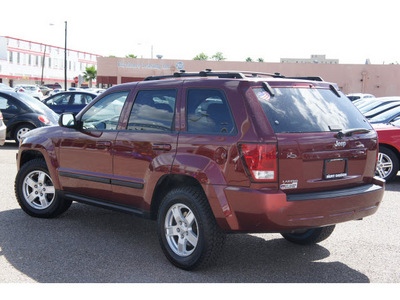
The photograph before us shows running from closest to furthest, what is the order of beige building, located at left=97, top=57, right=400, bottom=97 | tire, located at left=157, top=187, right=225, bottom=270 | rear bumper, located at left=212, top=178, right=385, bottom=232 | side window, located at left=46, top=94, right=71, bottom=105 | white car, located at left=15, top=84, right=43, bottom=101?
rear bumper, located at left=212, top=178, right=385, bottom=232, tire, located at left=157, top=187, right=225, bottom=270, side window, located at left=46, top=94, right=71, bottom=105, white car, located at left=15, top=84, right=43, bottom=101, beige building, located at left=97, top=57, right=400, bottom=97

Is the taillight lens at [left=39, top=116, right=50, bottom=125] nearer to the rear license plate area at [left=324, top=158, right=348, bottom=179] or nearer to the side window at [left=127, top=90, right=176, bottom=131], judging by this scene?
the side window at [left=127, top=90, right=176, bottom=131]

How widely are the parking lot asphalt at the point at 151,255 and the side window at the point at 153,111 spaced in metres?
1.34

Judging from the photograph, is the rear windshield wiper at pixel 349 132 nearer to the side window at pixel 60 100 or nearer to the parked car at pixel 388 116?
the parked car at pixel 388 116

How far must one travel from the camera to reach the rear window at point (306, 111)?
4.42m

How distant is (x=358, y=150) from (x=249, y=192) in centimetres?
128

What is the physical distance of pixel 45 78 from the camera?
8812 cm

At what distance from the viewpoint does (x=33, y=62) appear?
8406cm

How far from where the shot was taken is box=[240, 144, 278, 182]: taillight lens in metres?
4.23

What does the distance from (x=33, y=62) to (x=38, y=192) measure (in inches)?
3267

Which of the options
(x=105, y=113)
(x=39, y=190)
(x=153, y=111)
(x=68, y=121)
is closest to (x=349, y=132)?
(x=153, y=111)

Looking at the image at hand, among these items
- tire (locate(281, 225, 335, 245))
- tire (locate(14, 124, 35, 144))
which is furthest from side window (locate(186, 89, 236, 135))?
tire (locate(14, 124, 35, 144))

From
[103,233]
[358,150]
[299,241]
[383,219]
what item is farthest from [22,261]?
[383,219]

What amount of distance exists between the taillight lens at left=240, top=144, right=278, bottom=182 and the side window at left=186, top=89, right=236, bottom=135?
30 centimetres

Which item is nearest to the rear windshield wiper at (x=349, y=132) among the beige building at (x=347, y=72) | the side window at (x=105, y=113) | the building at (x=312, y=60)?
the side window at (x=105, y=113)
